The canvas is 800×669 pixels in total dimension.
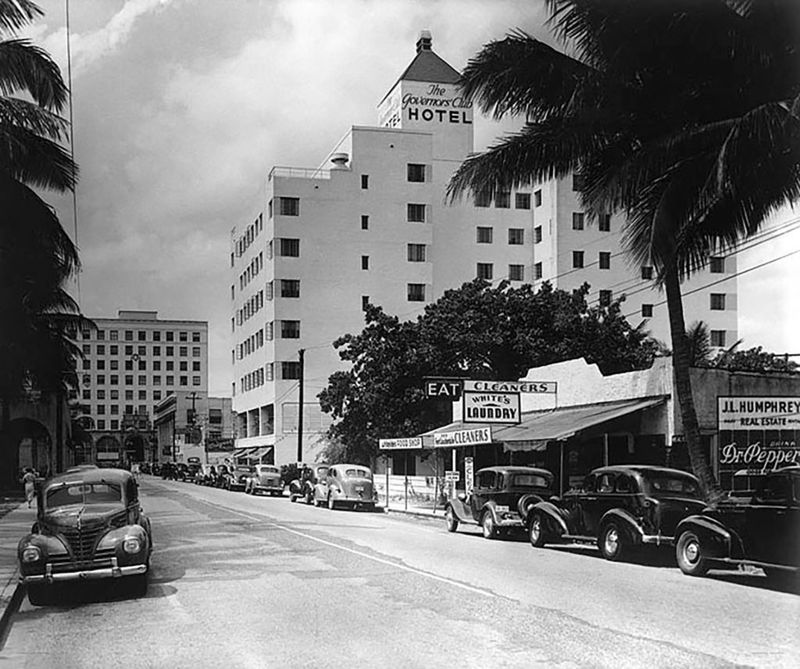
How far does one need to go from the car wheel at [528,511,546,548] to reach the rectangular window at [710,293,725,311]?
56.2m

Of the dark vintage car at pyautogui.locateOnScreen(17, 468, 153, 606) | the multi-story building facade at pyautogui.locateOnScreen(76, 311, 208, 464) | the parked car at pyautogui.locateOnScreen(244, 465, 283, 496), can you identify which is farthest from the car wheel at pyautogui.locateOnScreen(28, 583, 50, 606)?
the multi-story building facade at pyautogui.locateOnScreen(76, 311, 208, 464)

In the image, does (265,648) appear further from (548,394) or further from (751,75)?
(548,394)

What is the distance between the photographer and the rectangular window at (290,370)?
71.9 meters

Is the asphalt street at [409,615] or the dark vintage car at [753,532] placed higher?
the dark vintage car at [753,532]

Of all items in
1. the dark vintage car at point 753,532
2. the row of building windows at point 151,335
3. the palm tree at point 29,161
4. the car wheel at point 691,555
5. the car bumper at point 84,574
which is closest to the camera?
the car bumper at point 84,574

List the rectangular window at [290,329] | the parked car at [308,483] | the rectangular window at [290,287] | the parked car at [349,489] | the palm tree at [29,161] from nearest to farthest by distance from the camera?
the palm tree at [29,161], the parked car at [349,489], the parked car at [308,483], the rectangular window at [290,329], the rectangular window at [290,287]

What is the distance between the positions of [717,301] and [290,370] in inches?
1203

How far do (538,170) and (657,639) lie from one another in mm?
13846

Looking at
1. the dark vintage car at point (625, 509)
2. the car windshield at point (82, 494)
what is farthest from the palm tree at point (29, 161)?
the dark vintage car at point (625, 509)

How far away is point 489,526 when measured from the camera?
23.8 m

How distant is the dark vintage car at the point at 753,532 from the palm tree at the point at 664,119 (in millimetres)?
4038

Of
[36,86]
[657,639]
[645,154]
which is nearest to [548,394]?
[645,154]

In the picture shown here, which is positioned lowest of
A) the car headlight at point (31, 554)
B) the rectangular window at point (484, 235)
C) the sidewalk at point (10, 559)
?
the sidewalk at point (10, 559)

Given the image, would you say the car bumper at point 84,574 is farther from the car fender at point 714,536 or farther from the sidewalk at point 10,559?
the car fender at point 714,536
